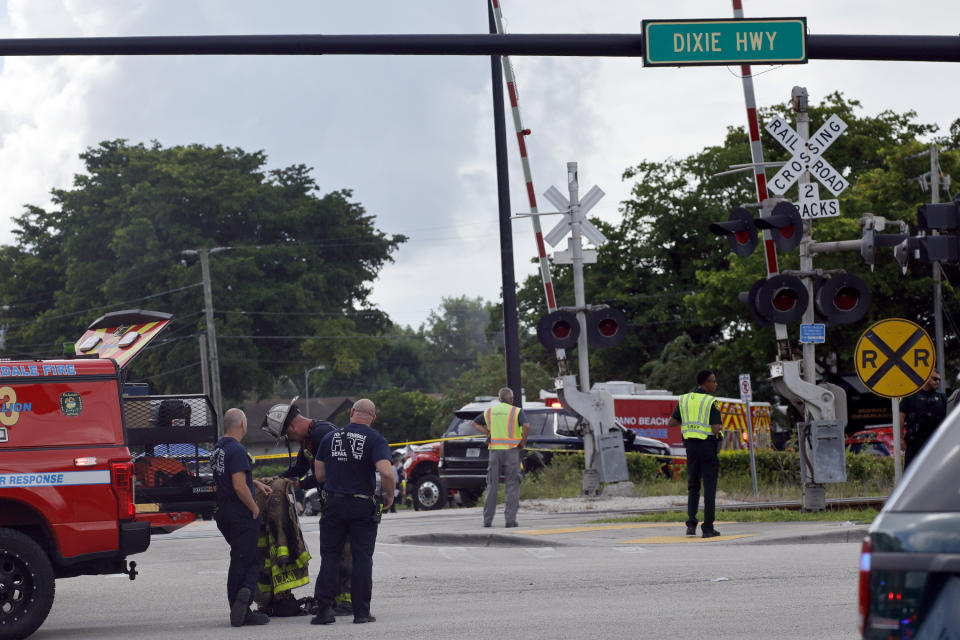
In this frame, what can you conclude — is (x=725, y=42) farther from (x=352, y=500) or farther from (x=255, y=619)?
(x=255, y=619)

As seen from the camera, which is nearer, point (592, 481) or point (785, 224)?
point (785, 224)

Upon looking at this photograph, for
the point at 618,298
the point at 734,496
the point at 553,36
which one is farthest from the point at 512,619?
the point at 618,298

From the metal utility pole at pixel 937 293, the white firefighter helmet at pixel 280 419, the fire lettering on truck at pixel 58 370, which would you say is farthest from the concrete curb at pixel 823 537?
the metal utility pole at pixel 937 293

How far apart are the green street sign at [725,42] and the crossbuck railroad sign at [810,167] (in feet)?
18.8

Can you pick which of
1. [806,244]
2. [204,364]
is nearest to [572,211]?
[806,244]

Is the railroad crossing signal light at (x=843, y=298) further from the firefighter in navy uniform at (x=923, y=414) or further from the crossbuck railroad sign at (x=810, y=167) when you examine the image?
the firefighter in navy uniform at (x=923, y=414)

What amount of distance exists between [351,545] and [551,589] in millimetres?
2061

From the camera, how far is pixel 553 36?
10766 mm

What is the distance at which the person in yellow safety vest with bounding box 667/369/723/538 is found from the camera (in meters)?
Answer: 15.2

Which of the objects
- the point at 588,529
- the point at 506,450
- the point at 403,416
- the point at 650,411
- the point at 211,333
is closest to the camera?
the point at 588,529

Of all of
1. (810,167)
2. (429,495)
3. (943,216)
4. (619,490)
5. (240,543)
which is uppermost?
(810,167)

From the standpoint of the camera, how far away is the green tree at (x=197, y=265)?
5341 centimetres

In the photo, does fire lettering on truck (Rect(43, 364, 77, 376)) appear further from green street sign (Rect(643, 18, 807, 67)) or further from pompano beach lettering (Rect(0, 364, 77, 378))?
green street sign (Rect(643, 18, 807, 67))

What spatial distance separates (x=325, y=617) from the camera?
10.2 meters
